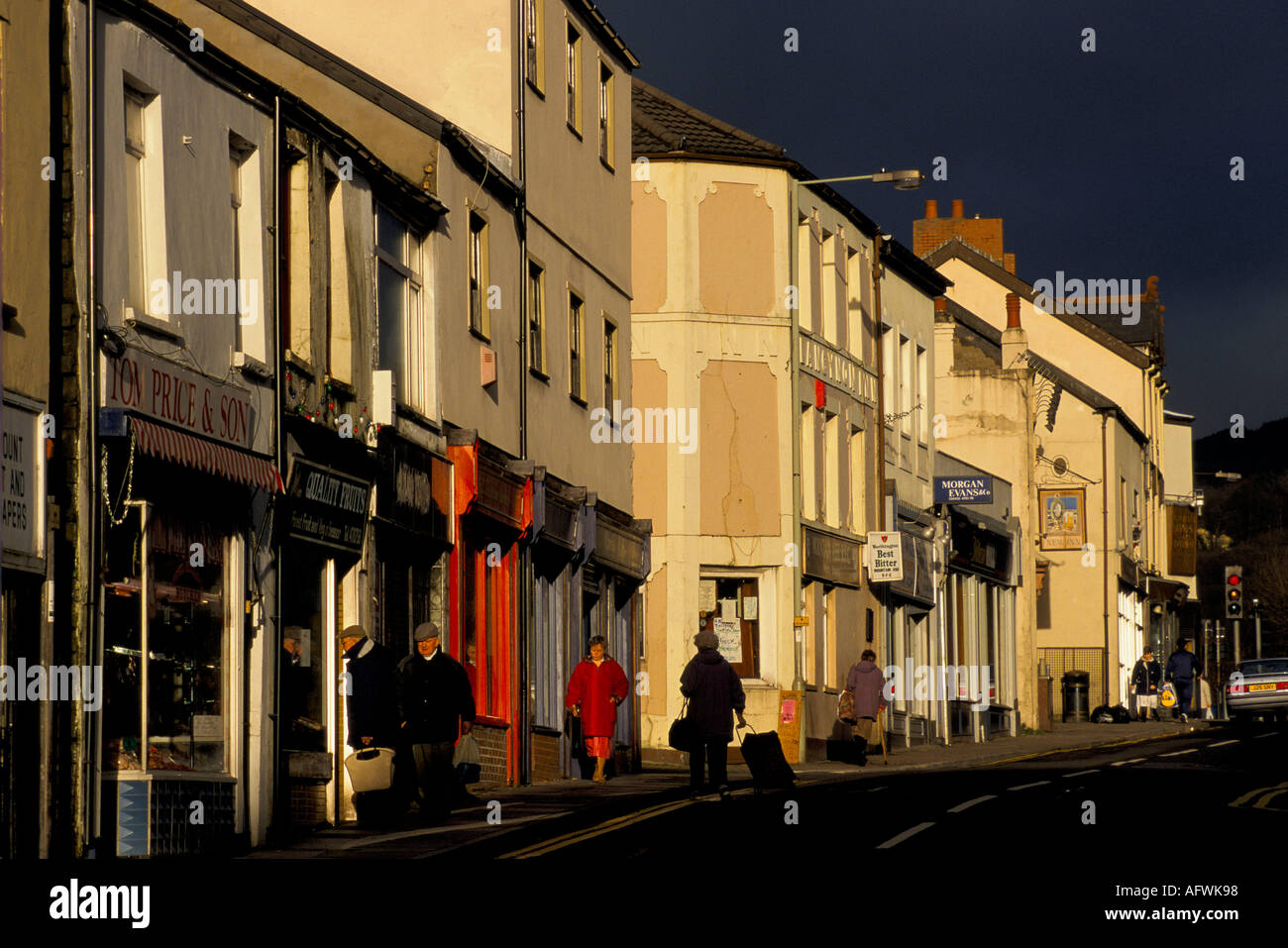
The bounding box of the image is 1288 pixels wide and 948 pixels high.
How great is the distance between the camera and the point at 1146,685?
2228 inches

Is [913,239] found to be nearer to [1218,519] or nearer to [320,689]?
[320,689]

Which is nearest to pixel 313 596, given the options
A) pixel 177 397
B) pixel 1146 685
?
pixel 177 397

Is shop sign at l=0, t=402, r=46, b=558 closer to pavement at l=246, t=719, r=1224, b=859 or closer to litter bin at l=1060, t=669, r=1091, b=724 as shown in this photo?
pavement at l=246, t=719, r=1224, b=859

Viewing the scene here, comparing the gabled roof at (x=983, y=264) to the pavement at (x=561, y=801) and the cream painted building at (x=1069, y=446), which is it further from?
the pavement at (x=561, y=801)

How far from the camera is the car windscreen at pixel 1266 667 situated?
151 feet

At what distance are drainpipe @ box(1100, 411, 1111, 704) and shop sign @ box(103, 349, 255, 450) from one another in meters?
46.1

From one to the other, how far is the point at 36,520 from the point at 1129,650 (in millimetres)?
55162

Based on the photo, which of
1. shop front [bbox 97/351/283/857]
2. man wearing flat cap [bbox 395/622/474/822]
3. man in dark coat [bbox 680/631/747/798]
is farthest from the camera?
man in dark coat [bbox 680/631/747/798]

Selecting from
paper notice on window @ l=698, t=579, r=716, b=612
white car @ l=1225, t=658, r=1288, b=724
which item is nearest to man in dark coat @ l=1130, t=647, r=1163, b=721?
white car @ l=1225, t=658, r=1288, b=724

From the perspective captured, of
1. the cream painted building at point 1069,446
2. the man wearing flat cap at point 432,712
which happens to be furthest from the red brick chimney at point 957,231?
the man wearing flat cap at point 432,712

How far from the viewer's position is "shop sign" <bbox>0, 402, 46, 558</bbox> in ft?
48.9

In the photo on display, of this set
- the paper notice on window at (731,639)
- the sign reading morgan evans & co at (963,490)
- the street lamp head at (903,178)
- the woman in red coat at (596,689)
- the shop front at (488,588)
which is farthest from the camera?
the sign reading morgan evans & co at (963,490)

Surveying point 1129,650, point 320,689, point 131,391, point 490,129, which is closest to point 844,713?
point 490,129

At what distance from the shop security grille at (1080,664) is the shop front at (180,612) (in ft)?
148
